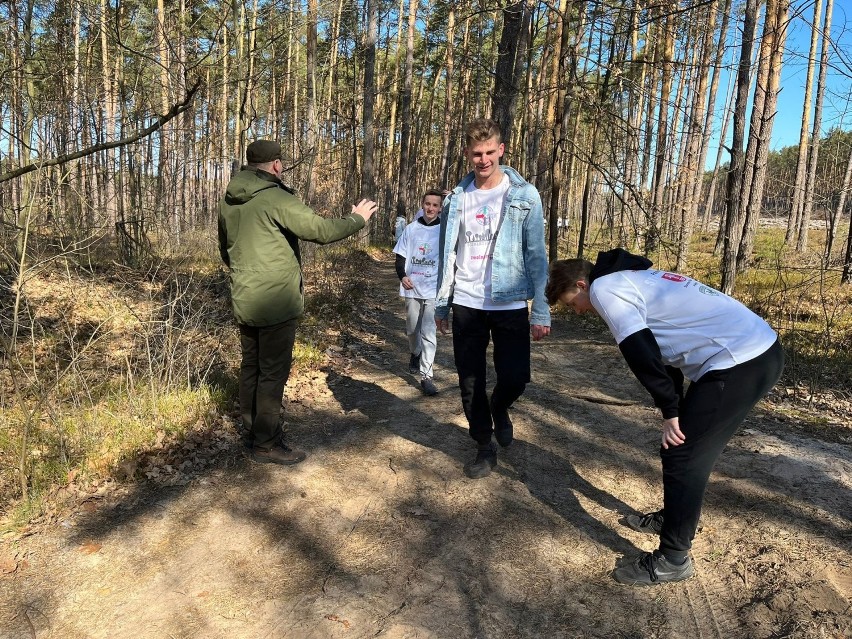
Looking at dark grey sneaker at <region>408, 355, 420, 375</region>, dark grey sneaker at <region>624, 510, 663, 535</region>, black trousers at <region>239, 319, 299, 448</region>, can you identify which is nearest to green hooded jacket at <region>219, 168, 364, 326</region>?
black trousers at <region>239, 319, 299, 448</region>

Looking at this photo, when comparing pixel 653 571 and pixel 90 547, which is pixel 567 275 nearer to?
pixel 653 571

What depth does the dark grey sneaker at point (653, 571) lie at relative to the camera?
262 cm

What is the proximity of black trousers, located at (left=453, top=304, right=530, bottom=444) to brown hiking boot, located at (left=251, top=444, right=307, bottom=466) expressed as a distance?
1316mm

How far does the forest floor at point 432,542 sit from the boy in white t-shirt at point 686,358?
0.49 metres

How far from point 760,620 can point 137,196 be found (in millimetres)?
12049

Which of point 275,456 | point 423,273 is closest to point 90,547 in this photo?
point 275,456

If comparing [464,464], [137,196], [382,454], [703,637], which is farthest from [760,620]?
[137,196]

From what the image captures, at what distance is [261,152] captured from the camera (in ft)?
11.7

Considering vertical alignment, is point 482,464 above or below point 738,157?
below

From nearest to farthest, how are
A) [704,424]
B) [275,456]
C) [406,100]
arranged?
[704,424]
[275,456]
[406,100]

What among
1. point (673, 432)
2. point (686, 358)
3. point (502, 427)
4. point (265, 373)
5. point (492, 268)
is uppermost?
point (492, 268)

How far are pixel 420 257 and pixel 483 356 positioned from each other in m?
2.30

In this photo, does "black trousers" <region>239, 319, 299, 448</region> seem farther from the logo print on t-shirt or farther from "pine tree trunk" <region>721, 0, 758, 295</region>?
"pine tree trunk" <region>721, 0, 758, 295</region>

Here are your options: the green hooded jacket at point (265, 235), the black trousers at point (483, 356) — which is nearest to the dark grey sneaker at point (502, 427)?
the black trousers at point (483, 356)
